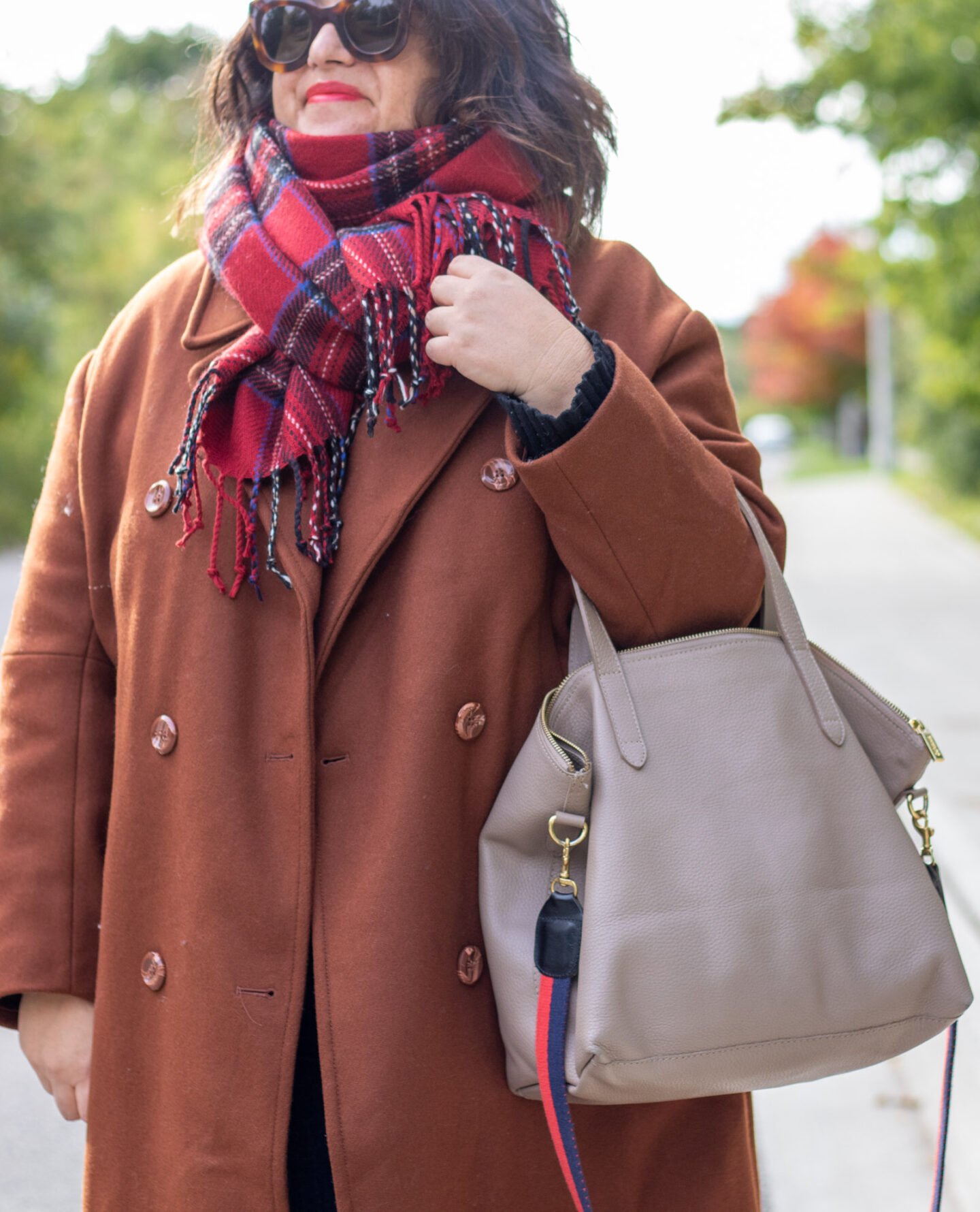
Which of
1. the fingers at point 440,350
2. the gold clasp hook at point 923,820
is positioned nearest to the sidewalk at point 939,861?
the gold clasp hook at point 923,820

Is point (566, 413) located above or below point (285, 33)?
below

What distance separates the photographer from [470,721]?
1504mm

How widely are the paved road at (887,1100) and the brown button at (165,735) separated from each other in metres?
1.85

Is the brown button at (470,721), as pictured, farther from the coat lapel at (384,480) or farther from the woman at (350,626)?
the coat lapel at (384,480)

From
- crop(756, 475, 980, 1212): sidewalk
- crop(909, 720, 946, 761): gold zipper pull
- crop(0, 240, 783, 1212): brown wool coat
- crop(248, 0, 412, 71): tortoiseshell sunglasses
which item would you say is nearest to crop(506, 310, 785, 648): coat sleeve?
crop(0, 240, 783, 1212): brown wool coat

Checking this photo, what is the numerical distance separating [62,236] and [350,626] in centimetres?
1545

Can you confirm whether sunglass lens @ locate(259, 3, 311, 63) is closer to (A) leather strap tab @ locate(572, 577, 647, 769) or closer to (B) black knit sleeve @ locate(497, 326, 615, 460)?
(B) black knit sleeve @ locate(497, 326, 615, 460)

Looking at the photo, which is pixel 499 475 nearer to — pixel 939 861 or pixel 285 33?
pixel 285 33

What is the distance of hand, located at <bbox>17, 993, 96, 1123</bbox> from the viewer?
1660mm

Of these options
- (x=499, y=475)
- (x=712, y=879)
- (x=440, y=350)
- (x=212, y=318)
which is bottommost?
(x=712, y=879)

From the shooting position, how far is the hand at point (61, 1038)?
5.45 ft

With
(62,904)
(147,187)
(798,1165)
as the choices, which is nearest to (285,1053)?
(62,904)

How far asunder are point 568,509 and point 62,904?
893 millimetres

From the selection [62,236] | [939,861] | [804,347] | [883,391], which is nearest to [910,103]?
[939,861]
